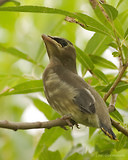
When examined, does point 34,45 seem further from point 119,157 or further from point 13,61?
point 119,157

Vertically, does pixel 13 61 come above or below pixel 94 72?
below

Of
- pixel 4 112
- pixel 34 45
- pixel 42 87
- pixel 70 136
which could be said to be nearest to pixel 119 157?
pixel 70 136

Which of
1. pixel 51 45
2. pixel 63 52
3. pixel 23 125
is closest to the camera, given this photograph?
pixel 23 125

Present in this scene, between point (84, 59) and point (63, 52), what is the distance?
28 centimetres

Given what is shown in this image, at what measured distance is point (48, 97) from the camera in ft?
13.4

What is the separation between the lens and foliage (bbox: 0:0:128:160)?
3865 millimetres

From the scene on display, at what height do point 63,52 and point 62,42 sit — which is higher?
point 62,42

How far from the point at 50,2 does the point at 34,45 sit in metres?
1.10

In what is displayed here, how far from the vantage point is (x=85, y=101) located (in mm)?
3873

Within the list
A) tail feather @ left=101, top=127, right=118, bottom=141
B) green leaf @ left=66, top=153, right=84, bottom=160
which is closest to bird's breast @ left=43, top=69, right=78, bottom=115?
tail feather @ left=101, top=127, right=118, bottom=141

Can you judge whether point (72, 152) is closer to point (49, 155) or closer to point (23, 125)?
point (49, 155)

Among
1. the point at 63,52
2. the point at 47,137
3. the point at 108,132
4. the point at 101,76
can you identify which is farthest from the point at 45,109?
the point at 108,132

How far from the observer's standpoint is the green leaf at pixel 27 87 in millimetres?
4203

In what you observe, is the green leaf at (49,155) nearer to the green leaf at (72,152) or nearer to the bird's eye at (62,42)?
the green leaf at (72,152)
